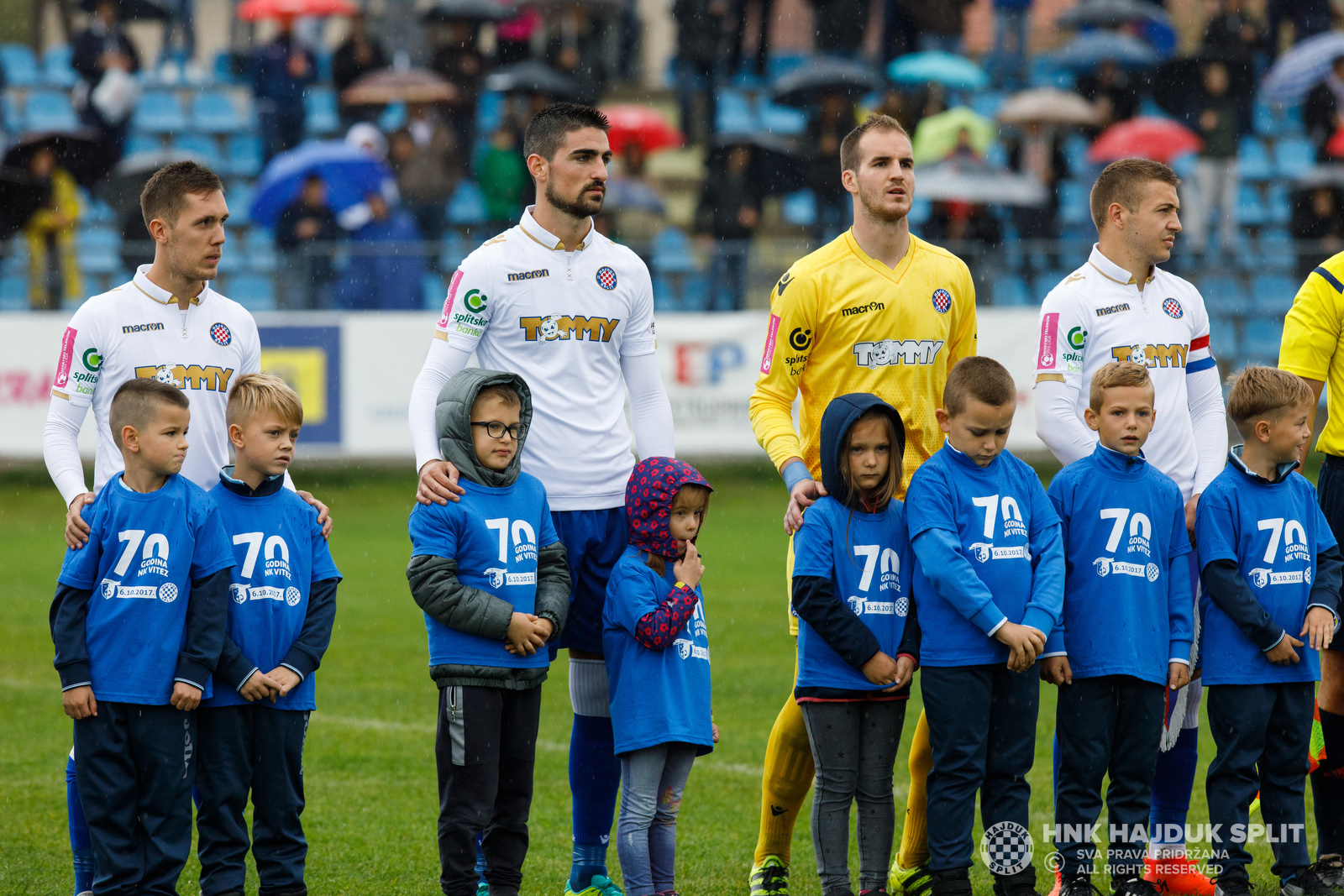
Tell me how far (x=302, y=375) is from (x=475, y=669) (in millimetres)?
10260

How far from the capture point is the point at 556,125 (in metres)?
5.31

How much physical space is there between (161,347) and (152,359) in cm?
5

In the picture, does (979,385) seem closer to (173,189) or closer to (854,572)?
(854,572)

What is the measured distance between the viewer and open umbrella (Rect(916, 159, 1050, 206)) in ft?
56.6

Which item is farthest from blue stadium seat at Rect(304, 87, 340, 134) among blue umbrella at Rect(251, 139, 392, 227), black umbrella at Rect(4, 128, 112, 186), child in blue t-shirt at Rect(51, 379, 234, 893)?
child in blue t-shirt at Rect(51, 379, 234, 893)

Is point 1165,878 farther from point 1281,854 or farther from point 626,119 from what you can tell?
point 626,119

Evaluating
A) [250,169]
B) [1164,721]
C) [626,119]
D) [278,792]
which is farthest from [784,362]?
[250,169]

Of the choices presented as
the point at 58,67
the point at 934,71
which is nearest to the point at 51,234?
the point at 58,67

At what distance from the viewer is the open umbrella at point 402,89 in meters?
18.3

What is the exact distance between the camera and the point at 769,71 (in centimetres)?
2250

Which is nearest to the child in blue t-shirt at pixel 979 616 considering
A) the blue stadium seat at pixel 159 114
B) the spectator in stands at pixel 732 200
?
the spectator in stands at pixel 732 200

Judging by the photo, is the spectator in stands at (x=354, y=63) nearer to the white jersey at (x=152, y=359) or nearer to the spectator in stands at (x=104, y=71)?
the spectator in stands at (x=104, y=71)

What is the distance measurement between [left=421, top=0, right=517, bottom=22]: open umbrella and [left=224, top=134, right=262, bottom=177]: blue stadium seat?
9.22 feet

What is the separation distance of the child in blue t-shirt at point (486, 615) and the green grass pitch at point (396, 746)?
0.83 metres
